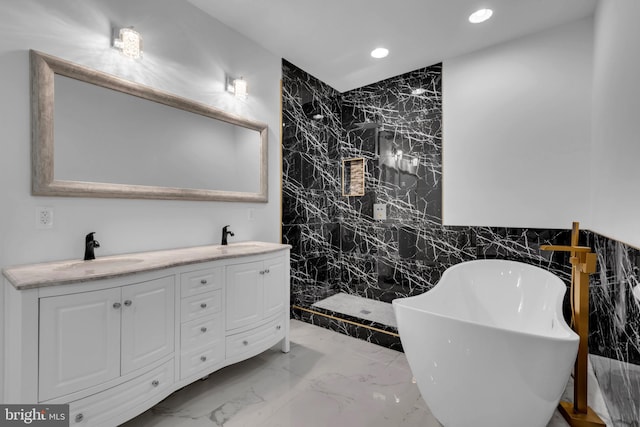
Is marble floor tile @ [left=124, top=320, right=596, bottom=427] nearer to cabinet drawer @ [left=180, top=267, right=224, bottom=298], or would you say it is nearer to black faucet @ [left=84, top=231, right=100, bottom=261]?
cabinet drawer @ [left=180, top=267, right=224, bottom=298]

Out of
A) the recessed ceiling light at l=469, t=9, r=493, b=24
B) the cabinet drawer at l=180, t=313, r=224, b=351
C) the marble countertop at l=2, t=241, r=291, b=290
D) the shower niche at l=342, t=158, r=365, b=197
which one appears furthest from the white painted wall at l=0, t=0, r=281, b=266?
the recessed ceiling light at l=469, t=9, r=493, b=24

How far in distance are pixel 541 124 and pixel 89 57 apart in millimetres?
3458

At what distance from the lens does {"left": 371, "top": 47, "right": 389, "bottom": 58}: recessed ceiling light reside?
9.58 ft

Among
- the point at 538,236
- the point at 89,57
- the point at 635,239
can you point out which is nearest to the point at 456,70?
the point at 538,236

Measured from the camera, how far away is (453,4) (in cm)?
229

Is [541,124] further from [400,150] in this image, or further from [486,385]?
[486,385]

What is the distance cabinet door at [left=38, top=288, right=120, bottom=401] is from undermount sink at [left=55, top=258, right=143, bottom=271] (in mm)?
237

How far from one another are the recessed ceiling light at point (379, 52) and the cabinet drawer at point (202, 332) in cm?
274

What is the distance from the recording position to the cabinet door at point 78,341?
1.25 meters

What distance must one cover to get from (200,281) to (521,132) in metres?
2.97

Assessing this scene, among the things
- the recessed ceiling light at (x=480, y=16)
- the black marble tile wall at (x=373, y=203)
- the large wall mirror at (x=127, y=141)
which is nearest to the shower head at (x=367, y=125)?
the black marble tile wall at (x=373, y=203)

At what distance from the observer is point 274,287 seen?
2.34 m

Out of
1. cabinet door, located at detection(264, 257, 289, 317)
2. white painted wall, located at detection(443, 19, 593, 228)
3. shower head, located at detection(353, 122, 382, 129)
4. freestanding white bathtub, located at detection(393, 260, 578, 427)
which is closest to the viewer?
freestanding white bathtub, located at detection(393, 260, 578, 427)

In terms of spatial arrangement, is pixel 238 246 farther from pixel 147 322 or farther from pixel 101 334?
pixel 101 334
